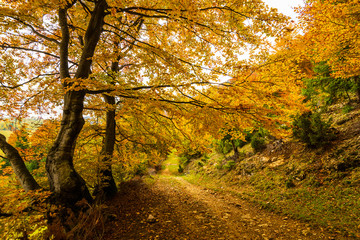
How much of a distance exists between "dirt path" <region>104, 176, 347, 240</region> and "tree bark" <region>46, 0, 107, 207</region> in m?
1.42

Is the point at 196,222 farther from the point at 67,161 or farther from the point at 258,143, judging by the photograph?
the point at 258,143

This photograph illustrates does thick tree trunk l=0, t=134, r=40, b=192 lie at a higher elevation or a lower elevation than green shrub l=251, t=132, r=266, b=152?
higher

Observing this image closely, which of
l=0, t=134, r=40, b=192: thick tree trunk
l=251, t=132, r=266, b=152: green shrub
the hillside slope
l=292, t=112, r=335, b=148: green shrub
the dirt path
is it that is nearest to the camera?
l=0, t=134, r=40, b=192: thick tree trunk

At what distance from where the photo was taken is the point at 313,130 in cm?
644

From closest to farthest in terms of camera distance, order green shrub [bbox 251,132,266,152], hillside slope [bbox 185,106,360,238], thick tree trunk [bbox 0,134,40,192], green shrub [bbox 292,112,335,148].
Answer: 1. thick tree trunk [bbox 0,134,40,192]
2. hillside slope [bbox 185,106,360,238]
3. green shrub [bbox 292,112,335,148]
4. green shrub [bbox 251,132,266,152]

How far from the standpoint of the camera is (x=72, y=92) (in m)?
3.68

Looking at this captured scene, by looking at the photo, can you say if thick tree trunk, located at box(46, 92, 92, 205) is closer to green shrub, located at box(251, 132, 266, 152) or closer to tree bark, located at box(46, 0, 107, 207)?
tree bark, located at box(46, 0, 107, 207)

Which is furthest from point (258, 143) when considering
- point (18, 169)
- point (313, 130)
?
point (18, 169)

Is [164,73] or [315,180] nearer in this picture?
[164,73]

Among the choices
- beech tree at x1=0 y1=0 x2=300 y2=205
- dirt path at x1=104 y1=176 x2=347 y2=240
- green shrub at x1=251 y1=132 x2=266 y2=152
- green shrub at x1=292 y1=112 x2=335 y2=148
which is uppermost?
beech tree at x1=0 y1=0 x2=300 y2=205

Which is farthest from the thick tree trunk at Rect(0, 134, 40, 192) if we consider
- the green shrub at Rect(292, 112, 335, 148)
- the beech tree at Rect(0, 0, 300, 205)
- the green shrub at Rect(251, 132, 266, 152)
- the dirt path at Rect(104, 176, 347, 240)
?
the green shrub at Rect(251, 132, 266, 152)

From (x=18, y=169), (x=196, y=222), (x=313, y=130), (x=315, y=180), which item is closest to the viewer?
(x=18, y=169)

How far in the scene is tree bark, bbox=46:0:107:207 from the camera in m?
3.26

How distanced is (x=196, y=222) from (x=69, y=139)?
423cm
